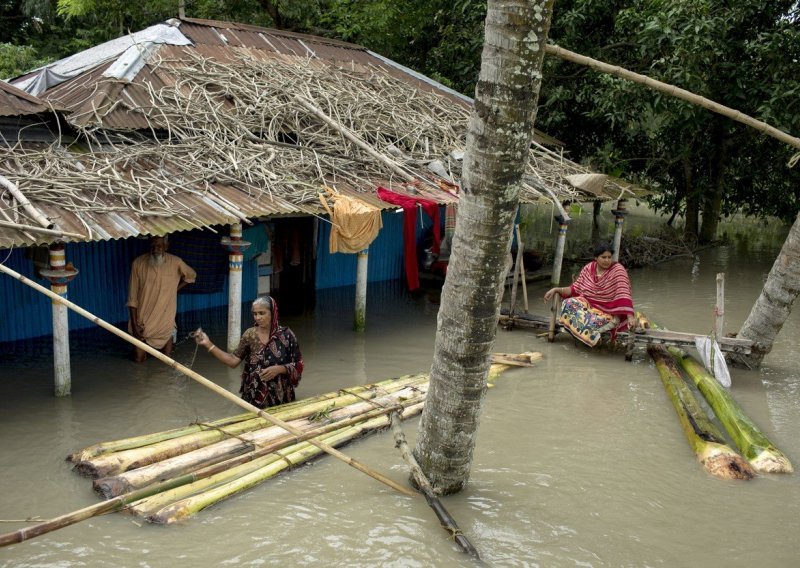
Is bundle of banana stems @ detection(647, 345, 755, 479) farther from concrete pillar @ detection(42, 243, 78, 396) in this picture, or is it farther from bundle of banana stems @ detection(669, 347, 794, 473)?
concrete pillar @ detection(42, 243, 78, 396)

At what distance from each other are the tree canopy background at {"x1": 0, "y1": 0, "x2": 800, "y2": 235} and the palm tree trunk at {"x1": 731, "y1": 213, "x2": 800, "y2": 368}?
5.66 meters

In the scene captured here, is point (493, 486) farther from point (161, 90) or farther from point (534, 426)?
point (161, 90)

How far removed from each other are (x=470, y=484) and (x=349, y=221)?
13.6 feet

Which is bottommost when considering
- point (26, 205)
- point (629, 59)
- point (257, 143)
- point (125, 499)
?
point (125, 499)

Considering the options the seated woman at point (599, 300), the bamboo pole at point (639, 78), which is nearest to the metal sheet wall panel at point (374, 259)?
the seated woman at point (599, 300)

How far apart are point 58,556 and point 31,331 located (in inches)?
206

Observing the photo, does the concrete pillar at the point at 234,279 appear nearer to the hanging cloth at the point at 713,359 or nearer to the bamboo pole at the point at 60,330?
the bamboo pole at the point at 60,330

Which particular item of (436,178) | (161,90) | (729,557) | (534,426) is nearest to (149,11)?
(161,90)

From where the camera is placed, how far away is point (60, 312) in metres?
7.16

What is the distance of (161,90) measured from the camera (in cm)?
1003

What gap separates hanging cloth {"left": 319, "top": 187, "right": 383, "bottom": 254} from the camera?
9008 millimetres

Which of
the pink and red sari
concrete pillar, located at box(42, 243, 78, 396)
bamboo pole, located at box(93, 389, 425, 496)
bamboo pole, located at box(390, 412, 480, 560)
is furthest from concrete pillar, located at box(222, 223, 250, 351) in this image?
the pink and red sari

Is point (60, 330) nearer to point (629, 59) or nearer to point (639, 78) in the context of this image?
point (639, 78)

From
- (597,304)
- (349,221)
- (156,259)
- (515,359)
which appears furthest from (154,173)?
(597,304)
